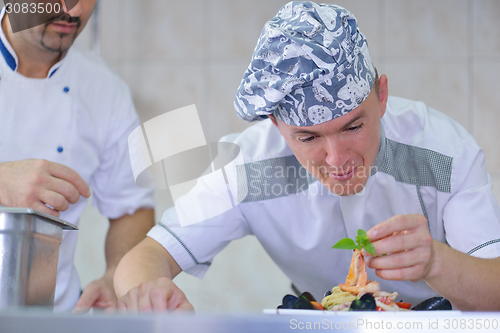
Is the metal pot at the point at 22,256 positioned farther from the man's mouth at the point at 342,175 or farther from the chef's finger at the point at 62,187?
the man's mouth at the point at 342,175

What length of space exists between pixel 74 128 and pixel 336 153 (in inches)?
28.5

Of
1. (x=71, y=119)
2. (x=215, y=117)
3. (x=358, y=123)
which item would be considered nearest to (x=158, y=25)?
(x=215, y=117)

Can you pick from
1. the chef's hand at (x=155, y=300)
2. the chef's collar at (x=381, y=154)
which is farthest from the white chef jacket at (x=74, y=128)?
the chef's collar at (x=381, y=154)

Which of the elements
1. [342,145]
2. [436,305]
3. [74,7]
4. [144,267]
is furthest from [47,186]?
[436,305]

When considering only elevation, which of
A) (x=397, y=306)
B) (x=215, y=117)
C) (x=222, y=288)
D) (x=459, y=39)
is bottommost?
(x=222, y=288)

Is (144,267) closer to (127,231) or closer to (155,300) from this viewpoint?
(155,300)

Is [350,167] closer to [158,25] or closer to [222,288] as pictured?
[222,288]

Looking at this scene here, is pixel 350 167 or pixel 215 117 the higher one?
pixel 215 117

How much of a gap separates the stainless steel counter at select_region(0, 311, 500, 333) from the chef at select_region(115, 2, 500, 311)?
26cm

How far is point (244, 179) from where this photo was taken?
1074 millimetres

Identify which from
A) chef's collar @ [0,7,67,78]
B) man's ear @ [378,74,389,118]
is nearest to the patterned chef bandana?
man's ear @ [378,74,389,118]

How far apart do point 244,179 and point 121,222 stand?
395mm

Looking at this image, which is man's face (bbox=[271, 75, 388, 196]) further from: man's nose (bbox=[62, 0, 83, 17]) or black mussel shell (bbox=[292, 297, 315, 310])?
man's nose (bbox=[62, 0, 83, 17])

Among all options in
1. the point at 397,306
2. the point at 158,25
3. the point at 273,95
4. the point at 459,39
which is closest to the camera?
the point at 397,306
